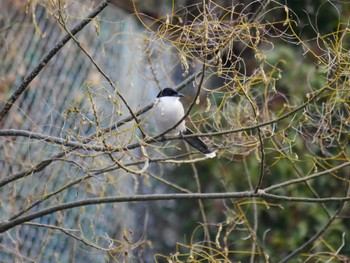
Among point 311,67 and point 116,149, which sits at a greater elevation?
point 311,67

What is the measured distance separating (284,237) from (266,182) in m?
0.47

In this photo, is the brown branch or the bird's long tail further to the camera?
the bird's long tail

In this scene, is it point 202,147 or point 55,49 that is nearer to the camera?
point 55,49

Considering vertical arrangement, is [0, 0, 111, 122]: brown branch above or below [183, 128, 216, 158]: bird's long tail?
above

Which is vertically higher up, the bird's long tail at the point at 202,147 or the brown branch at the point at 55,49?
the brown branch at the point at 55,49

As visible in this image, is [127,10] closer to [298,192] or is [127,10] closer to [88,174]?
[298,192]

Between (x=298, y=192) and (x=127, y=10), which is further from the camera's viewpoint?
(x=298, y=192)

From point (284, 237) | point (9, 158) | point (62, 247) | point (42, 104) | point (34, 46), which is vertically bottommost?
point (284, 237)

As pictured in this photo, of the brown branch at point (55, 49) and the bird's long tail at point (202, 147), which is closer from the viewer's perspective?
the brown branch at point (55, 49)

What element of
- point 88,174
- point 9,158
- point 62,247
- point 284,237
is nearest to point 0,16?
point 9,158

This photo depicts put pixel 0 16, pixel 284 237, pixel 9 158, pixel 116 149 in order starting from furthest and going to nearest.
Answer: pixel 284 237 → pixel 0 16 → pixel 9 158 → pixel 116 149

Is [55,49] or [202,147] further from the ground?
[55,49]

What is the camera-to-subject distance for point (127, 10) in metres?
5.05

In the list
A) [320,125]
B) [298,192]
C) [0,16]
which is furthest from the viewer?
[298,192]
